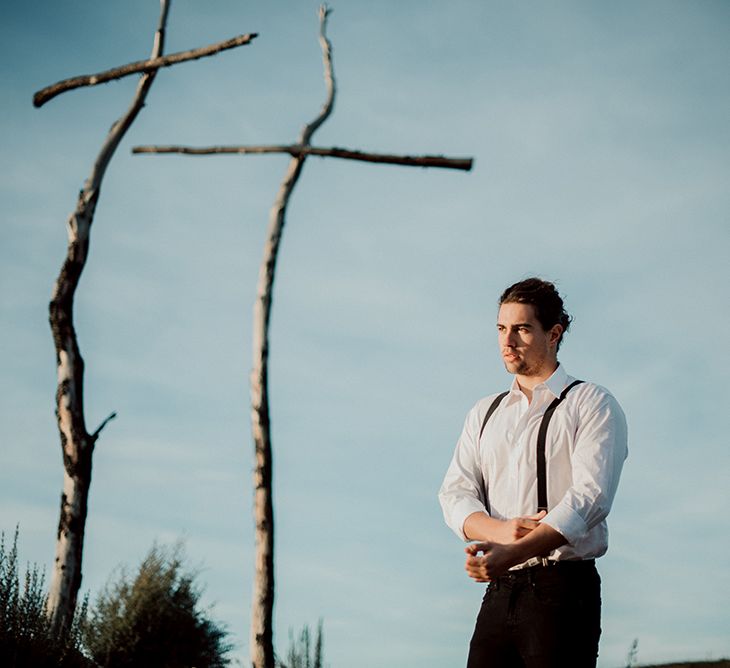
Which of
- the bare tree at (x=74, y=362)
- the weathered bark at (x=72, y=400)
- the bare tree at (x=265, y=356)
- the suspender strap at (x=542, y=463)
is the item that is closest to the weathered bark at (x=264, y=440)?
the bare tree at (x=265, y=356)

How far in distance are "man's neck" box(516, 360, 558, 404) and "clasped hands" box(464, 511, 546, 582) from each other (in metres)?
0.50

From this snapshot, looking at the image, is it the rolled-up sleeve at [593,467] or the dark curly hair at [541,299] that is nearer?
the rolled-up sleeve at [593,467]

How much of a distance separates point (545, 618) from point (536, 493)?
39 centimetres

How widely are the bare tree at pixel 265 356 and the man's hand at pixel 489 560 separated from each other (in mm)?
1921

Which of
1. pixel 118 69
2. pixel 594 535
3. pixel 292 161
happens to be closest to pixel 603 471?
pixel 594 535

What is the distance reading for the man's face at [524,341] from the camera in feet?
10.3

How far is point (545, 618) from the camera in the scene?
9.09 ft

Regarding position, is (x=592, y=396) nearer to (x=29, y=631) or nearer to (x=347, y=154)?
(x=347, y=154)

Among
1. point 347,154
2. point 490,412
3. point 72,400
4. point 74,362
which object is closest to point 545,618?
point 490,412

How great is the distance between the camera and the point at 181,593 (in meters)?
9.77

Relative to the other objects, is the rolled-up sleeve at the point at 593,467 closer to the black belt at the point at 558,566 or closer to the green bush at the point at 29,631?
the black belt at the point at 558,566

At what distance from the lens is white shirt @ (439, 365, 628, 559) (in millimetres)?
2771

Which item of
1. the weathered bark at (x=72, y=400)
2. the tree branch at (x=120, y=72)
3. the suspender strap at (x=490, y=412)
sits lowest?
the suspender strap at (x=490, y=412)

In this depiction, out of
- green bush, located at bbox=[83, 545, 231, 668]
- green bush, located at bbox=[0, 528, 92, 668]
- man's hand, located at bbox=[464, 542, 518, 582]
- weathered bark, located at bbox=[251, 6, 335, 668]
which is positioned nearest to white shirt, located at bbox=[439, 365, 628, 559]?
man's hand, located at bbox=[464, 542, 518, 582]
